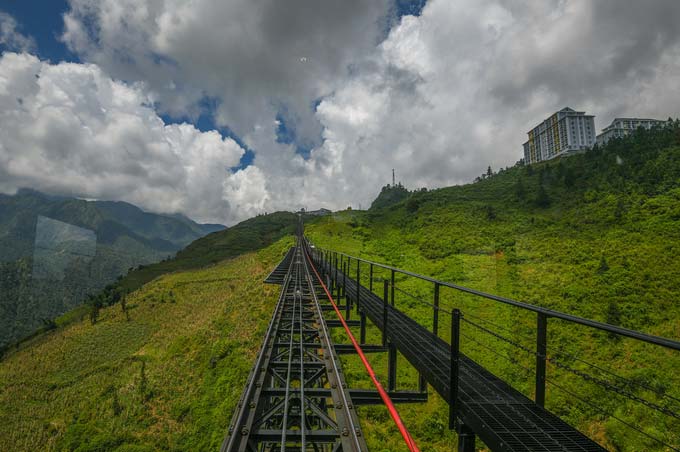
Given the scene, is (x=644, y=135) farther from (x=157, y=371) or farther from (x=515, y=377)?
(x=157, y=371)

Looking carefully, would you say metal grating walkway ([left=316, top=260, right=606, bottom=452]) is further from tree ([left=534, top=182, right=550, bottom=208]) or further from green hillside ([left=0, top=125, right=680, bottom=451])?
tree ([left=534, top=182, right=550, bottom=208])

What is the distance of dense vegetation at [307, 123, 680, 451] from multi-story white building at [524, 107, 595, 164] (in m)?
63.4

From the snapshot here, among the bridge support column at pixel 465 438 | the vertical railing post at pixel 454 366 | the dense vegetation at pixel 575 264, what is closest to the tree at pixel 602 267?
the dense vegetation at pixel 575 264

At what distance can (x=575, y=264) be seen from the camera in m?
21.0

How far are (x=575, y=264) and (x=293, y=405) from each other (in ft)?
75.7

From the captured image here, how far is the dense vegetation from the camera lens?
10477mm

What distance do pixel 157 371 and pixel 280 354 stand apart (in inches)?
660

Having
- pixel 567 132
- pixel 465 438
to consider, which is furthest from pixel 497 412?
pixel 567 132

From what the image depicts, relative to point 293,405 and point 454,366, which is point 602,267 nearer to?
point 454,366

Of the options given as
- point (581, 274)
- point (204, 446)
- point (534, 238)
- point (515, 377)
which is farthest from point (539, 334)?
point (534, 238)

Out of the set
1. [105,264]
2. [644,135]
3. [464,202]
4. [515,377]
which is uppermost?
[644,135]

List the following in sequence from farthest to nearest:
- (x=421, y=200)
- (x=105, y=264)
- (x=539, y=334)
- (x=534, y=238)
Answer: (x=105, y=264), (x=421, y=200), (x=534, y=238), (x=539, y=334)

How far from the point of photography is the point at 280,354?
679 centimetres

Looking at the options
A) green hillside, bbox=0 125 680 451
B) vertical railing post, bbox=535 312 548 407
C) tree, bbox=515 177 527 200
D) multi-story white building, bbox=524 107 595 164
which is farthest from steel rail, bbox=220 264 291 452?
multi-story white building, bbox=524 107 595 164
